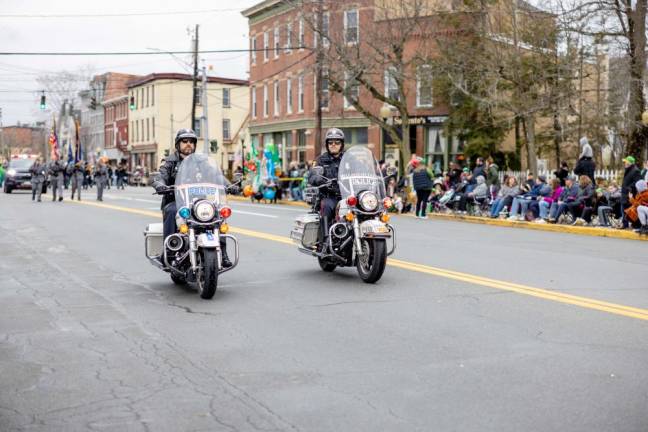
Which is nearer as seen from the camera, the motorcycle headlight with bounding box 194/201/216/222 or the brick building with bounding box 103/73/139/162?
the motorcycle headlight with bounding box 194/201/216/222

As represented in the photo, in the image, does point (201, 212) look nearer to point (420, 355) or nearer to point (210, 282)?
point (210, 282)

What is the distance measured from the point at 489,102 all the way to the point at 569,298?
19462 millimetres

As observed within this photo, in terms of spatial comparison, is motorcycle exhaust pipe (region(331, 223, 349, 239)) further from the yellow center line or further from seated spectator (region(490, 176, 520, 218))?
seated spectator (region(490, 176, 520, 218))

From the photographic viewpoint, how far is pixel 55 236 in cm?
1670

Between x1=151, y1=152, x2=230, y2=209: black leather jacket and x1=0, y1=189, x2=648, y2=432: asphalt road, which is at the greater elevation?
x1=151, y1=152, x2=230, y2=209: black leather jacket

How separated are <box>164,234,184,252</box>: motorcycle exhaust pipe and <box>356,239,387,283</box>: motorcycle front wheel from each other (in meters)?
2.24

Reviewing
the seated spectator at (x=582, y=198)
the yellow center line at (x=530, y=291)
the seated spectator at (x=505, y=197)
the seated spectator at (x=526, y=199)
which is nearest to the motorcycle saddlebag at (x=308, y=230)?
the yellow center line at (x=530, y=291)

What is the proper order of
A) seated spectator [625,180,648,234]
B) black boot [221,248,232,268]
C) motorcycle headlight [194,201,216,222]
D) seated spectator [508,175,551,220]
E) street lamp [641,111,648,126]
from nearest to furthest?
motorcycle headlight [194,201,216,222], black boot [221,248,232,268], seated spectator [625,180,648,234], seated spectator [508,175,551,220], street lamp [641,111,648,126]

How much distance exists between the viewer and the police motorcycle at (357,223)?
9945 mm

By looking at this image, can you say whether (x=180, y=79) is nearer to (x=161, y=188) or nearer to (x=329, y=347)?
(x=161, y=188)

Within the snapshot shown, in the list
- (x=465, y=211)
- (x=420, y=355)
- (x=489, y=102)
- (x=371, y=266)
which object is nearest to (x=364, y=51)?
(x=489, y=102)

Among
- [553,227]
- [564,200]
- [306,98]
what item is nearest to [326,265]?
[553,227]

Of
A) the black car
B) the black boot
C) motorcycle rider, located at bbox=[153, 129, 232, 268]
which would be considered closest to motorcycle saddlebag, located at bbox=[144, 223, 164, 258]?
motorcycle rider, located at bbox=[153, 129, 232, 268]

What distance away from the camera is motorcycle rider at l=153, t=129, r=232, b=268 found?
9.64 m
